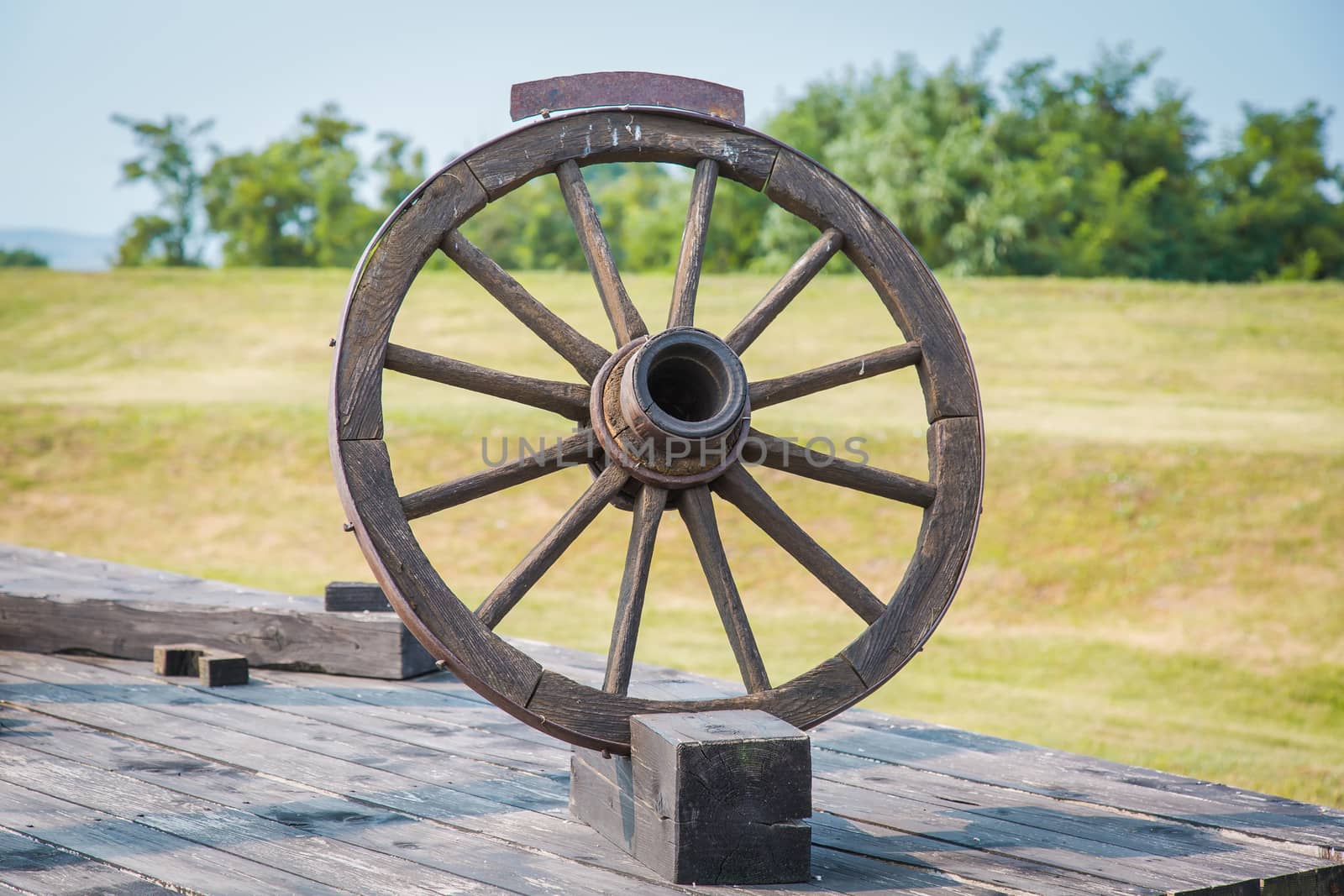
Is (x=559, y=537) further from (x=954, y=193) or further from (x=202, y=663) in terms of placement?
(x=954, y=193)

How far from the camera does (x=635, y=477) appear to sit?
9.80ft

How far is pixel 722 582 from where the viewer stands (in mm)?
3018

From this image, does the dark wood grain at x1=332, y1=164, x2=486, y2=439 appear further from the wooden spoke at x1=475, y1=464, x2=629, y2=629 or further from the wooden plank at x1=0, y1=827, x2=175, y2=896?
the wooden plank at x1=0, y1=827, x2=175, y2=896

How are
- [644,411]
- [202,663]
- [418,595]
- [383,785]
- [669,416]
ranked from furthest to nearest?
[202,663] → [383,785] → [669,416] → [644,411] → [418,595]

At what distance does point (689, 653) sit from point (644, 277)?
9.92 metres

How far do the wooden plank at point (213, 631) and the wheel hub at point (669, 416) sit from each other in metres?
1.92

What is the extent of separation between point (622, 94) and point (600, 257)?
0.38m

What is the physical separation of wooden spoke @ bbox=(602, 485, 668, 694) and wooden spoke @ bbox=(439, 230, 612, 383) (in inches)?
12.5

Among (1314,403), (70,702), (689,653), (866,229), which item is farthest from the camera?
(1314,403)

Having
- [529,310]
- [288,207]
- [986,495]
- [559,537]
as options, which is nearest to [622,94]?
[529,310]

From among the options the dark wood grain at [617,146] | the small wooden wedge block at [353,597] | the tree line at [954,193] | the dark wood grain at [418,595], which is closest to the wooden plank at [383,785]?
the dark wood grain at [418,595]

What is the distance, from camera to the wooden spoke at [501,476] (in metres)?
2.85

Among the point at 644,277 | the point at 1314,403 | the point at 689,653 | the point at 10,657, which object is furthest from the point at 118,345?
the point at 1314,403

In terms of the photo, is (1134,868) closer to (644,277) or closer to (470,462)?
(470,462)
